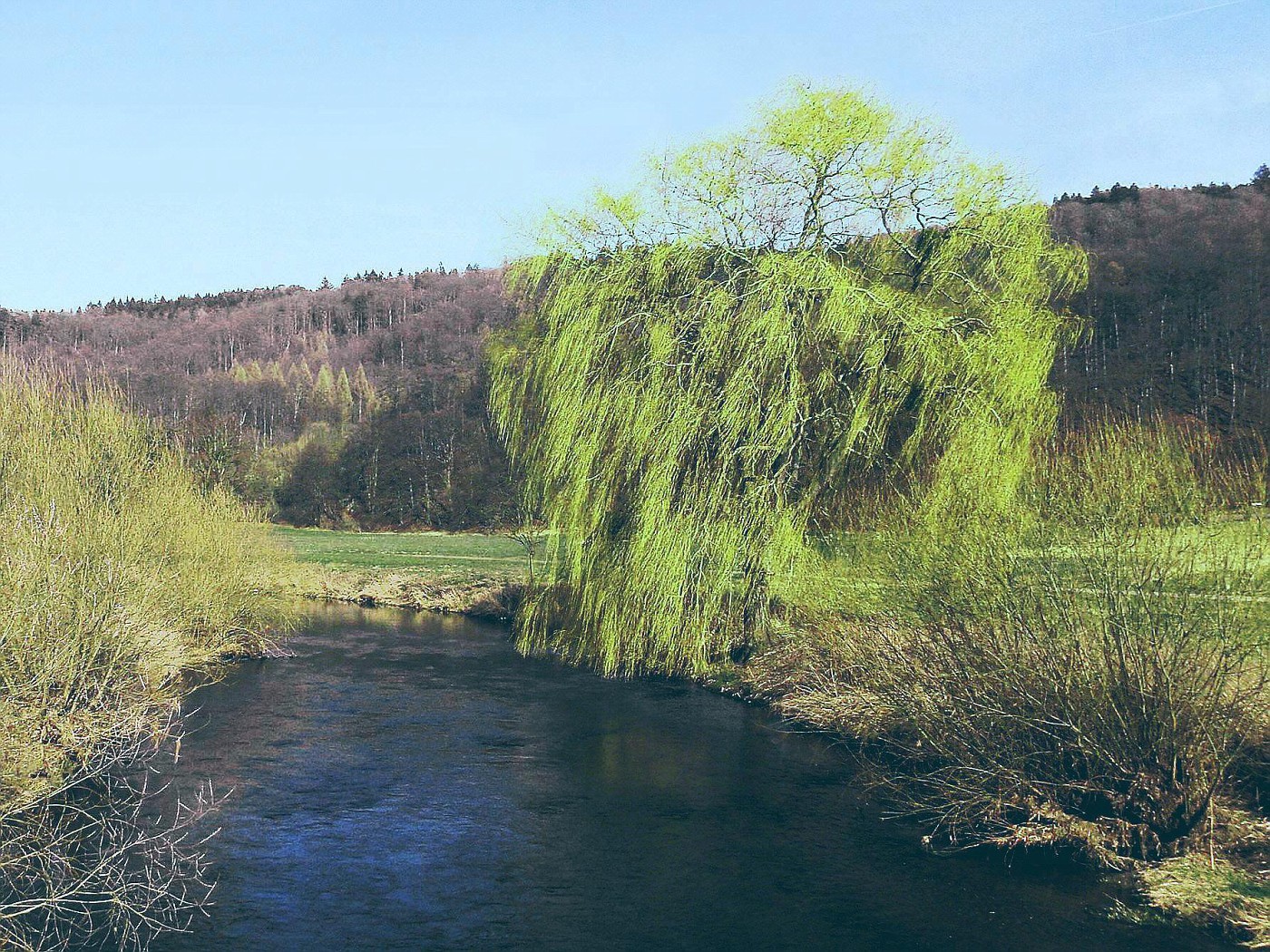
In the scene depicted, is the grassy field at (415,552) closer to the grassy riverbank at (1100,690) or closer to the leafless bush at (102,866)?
the leafless bush at (102,866)

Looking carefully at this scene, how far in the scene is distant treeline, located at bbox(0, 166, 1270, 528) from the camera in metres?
62.4

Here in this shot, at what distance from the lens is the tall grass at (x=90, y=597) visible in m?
12.1

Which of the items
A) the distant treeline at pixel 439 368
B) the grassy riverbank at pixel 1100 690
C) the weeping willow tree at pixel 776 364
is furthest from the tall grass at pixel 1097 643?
the distant treeline at pixel 439 368

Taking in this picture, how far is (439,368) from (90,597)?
286 ft

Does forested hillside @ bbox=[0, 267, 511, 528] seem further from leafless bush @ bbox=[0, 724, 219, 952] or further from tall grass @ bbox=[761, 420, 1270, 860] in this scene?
tall grass @ bbox=[761, 420, 1270, 860]

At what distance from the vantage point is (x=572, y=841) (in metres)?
14.5

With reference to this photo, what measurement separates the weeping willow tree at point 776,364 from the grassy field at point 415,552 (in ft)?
52.2

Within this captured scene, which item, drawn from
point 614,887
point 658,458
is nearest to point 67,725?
point 614,887

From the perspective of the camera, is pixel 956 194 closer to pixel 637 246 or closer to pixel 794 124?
pixel 794 124

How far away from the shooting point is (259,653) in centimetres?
2788

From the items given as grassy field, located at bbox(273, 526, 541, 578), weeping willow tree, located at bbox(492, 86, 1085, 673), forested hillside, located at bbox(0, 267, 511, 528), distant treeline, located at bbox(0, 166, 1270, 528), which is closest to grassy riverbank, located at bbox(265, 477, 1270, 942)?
weeping willow tree, located at bbox(492, 86, 1085, 673)

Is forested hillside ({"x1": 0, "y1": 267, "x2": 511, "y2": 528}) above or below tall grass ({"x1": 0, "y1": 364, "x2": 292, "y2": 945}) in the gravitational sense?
above

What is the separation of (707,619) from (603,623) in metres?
2.24

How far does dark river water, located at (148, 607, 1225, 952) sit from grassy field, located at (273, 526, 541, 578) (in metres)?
17.0
